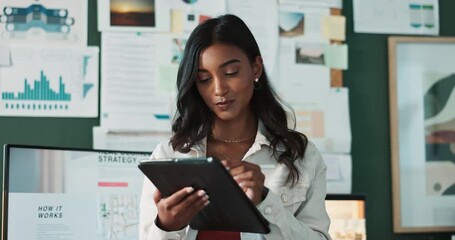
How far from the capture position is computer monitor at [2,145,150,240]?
1.66m

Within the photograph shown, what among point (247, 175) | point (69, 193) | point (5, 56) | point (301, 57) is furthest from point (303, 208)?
point (5, 56)

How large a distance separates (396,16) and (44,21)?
1082mm

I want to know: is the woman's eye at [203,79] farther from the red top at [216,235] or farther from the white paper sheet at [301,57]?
the white paper sheet at [301,57]

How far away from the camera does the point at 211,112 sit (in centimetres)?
132

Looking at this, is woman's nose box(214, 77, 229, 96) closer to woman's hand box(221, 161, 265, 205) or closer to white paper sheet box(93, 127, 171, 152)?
woman's hand box(221, 161, 265, 205)

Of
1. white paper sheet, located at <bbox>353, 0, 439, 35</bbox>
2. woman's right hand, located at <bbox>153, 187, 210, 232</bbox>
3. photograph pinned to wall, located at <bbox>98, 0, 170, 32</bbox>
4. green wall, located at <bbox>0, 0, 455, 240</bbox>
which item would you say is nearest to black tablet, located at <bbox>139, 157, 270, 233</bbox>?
woman's right hand, located at <bbox>153, 187, 210, 232</bbox>

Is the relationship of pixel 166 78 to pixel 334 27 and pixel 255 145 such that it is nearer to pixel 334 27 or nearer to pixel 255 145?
pixel 334 27

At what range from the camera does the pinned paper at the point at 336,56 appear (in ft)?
7.05

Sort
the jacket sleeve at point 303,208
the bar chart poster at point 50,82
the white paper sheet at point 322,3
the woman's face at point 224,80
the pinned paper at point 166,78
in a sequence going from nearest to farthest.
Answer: the jacket sleeve at point 303,208 < the woman's face at point 224,80 < the bar chart poster at point 50,82 < the pinned paper at point 166,78 < the white paper sheet at point 322,3

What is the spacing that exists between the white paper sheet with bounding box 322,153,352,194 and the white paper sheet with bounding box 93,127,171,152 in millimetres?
515

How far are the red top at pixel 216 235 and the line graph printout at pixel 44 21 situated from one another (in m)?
0.96

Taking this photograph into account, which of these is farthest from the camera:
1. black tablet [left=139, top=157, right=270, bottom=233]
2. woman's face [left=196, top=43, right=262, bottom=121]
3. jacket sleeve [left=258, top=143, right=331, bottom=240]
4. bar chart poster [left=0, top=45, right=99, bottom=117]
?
bar chart poster [left=0, top=45, right=99, bottom=117]

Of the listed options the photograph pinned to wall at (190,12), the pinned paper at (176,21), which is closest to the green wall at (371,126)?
the photograph pinned to wall at (190,12)

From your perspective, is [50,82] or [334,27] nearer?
[50,82]
